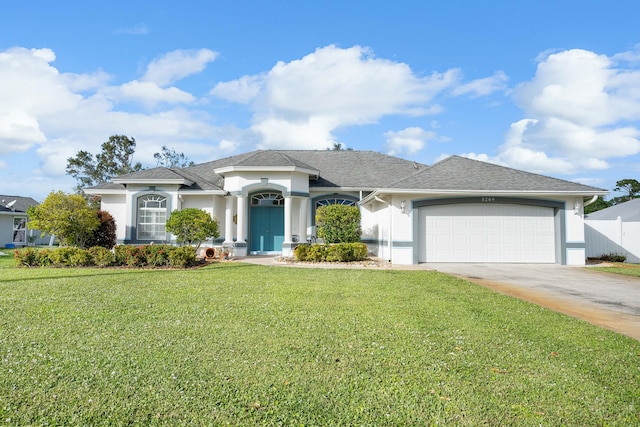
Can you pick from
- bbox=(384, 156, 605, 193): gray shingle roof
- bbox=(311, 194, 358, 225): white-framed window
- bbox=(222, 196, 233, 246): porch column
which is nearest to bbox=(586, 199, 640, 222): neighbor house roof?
bbox=(384, 156, 605, 193): gray shingle roof

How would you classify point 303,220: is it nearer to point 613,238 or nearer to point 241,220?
point 241,220

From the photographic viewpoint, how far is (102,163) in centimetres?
3706

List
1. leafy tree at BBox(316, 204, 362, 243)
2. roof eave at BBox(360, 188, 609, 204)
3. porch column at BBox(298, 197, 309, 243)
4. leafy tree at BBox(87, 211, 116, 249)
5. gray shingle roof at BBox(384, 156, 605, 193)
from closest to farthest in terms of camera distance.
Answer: roof eave at BBox(360, 188, 609, 204), gray shingle roof at BBox(384, 156, 605, 193), leafy tree at BBox(316, 204, 362, 243), leafy tree at BBox(87, 211, 116, 249), porch column at BBox(298, 197, 309, 243)

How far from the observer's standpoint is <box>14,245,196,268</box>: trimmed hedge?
12719 mm

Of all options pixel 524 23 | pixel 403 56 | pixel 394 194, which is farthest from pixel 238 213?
pixel 524 23

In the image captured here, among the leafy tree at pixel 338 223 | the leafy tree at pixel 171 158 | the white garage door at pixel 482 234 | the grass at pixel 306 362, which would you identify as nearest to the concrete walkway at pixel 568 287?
the white garage door at pixel 482 234

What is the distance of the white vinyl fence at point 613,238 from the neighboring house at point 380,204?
10.9ft

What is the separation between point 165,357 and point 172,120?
19.3 meters

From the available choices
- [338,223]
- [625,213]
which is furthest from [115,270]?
[625,213]

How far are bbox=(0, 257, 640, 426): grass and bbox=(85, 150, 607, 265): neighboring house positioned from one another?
7.25 m

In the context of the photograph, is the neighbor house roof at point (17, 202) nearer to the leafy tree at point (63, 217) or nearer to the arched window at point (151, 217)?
the arched window at point (151, 217)

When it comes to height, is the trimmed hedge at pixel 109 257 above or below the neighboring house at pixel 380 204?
below

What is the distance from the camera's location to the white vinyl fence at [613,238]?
16.5 metres

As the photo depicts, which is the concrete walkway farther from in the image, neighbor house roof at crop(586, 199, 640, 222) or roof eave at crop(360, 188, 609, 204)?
neighbor house roof at crop(586, 199, 640, 222)
